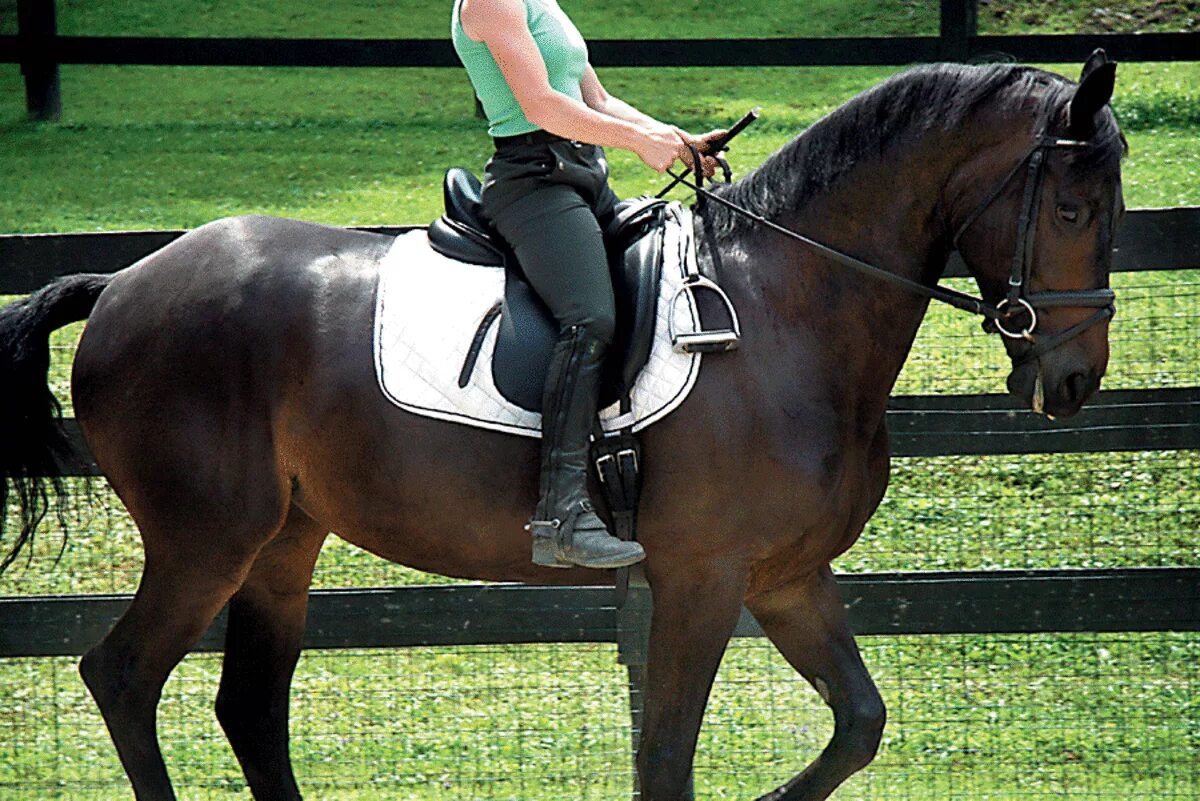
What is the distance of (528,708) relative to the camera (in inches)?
248

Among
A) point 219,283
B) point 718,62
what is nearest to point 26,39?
point 718,62

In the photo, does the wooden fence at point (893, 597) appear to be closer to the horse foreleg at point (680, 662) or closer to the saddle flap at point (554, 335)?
the horse foreleg at point (680, 662)

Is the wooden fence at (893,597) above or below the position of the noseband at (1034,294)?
below

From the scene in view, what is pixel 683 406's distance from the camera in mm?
4328

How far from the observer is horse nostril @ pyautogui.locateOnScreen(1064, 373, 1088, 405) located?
4.14 meters

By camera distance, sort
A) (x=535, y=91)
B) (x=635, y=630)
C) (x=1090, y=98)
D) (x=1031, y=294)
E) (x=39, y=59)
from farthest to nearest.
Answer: (x=39, y=59) < (x=635, y=630) < (x=535, y=91) < (x=1031, y=294) < (x=1090, y=98)

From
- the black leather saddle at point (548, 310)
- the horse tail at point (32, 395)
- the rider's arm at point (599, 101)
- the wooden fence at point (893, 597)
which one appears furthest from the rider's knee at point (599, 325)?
the horse tail at point (32, 395)

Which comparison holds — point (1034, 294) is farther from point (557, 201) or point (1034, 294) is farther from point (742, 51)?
point (742, 51)

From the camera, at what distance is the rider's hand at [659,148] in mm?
4262

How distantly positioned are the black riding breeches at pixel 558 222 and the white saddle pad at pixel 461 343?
17 centimetres

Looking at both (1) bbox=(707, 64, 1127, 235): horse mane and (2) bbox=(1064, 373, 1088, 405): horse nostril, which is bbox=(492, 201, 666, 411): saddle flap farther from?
(2) bbox=(1064, 373, 1088, 405): horse nostril

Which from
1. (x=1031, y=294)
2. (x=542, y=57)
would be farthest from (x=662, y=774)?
(x=542, y=57)

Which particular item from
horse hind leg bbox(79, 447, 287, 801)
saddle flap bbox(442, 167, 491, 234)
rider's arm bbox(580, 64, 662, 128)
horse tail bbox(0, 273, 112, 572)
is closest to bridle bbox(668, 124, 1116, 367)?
rider's arm bbox(580, 64, 662, 128)

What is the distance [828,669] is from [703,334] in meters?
1.03
